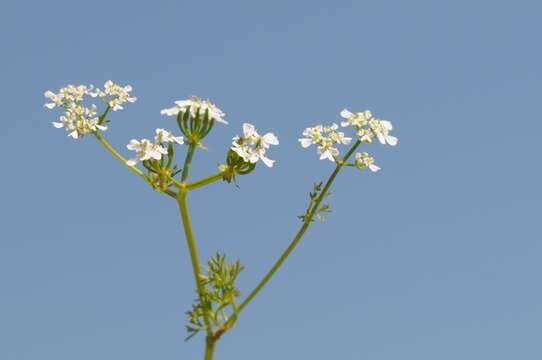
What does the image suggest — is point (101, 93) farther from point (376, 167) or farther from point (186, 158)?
point (376, 167)

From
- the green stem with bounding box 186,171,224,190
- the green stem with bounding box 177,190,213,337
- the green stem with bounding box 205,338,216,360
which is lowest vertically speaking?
the green stem with bounding box 205,338,216,360

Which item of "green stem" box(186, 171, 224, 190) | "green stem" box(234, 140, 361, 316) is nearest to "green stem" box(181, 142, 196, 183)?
"green stem" box(186, 171, 224, 190)

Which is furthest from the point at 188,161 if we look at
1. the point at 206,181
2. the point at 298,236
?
the point at 298,236

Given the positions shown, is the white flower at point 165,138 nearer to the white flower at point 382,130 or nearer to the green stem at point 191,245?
the green stem at point 191,245

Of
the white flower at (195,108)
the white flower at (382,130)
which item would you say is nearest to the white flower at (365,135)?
the white flower at (382,130)

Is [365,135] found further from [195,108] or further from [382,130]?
[195,108]

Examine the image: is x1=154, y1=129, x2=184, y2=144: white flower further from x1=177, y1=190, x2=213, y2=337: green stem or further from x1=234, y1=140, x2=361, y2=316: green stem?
x1=234, y1=140, x2=361, y2=316: green stem

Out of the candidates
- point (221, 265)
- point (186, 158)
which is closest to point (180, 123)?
point (186, 158)
